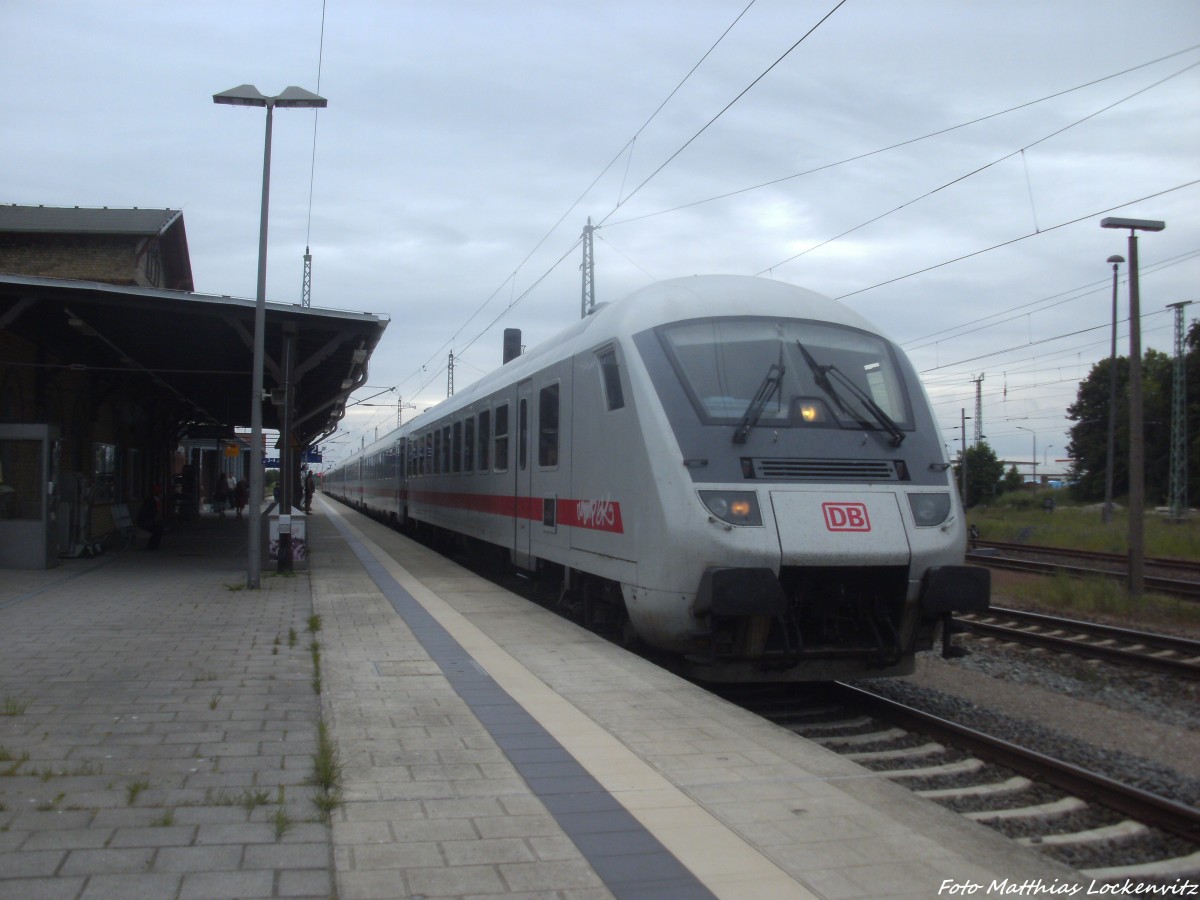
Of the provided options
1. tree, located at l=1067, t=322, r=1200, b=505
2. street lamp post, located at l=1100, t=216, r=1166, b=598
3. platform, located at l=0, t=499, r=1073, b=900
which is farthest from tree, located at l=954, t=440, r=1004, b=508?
platform, located at l=0, t=499, r=1073, b=900

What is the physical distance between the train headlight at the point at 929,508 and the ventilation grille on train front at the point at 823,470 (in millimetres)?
213

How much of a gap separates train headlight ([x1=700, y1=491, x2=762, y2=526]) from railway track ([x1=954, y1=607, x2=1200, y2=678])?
300 centimetres

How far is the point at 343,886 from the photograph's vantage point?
347cm

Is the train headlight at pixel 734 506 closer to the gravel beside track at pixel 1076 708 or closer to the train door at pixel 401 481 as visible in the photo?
the gravel beside track at pixel 1076 708

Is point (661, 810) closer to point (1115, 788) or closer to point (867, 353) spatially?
point (1115, 788)

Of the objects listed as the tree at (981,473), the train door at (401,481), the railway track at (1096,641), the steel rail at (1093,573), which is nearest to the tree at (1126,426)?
the tree at (981,473)

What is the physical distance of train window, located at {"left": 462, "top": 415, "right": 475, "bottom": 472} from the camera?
15.2 meters

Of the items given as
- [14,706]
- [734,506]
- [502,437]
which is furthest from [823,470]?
[502,437]

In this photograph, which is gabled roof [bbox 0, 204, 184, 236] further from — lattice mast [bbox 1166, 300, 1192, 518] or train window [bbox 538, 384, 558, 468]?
lattice mast [bbox 1166, 300, 1192, 518]

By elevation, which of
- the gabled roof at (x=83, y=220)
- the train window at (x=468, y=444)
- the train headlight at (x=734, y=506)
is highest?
the gabled roof at (x=83, y=220)

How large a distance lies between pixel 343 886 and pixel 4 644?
6330 millimetres

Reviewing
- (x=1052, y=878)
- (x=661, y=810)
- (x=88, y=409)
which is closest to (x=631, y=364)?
(x=661, y=810)

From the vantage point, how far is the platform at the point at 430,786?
3611 mm

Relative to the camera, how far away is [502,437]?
12.9 meters
